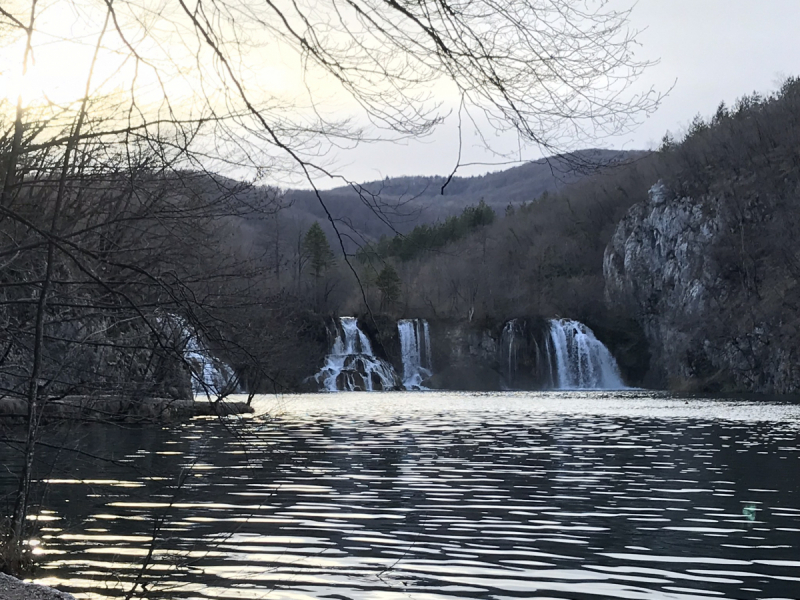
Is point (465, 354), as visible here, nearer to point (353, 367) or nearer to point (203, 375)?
point (353, 367)

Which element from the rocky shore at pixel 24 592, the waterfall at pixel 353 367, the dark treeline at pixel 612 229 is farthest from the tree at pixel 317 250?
the rocky shore at pixel 24 592

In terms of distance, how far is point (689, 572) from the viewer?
8570 mm

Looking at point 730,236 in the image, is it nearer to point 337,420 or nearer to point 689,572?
point 337,420

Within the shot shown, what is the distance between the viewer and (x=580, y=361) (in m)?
67.6

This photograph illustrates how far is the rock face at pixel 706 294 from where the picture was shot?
5462 centimetres

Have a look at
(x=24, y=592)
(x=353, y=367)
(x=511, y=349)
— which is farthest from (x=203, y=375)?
(x=511, y=349)

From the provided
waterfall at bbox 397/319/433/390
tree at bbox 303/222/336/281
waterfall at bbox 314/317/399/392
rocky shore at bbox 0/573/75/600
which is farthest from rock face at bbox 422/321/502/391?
rocky shore at bbox 0/573/75/600

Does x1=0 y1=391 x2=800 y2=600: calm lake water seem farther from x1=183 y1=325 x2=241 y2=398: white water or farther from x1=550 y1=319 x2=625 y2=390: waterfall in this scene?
x1=550 y1=319 x2=625 y2=390: waterfall

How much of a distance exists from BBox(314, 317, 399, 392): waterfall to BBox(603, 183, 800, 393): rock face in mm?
20272

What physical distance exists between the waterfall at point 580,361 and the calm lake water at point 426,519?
147ft

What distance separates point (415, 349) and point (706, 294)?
2098 cm

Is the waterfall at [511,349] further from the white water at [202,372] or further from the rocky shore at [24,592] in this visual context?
the rocky shore at [24,592]

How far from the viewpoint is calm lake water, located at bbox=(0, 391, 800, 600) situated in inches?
320

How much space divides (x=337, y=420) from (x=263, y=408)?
843 cm
